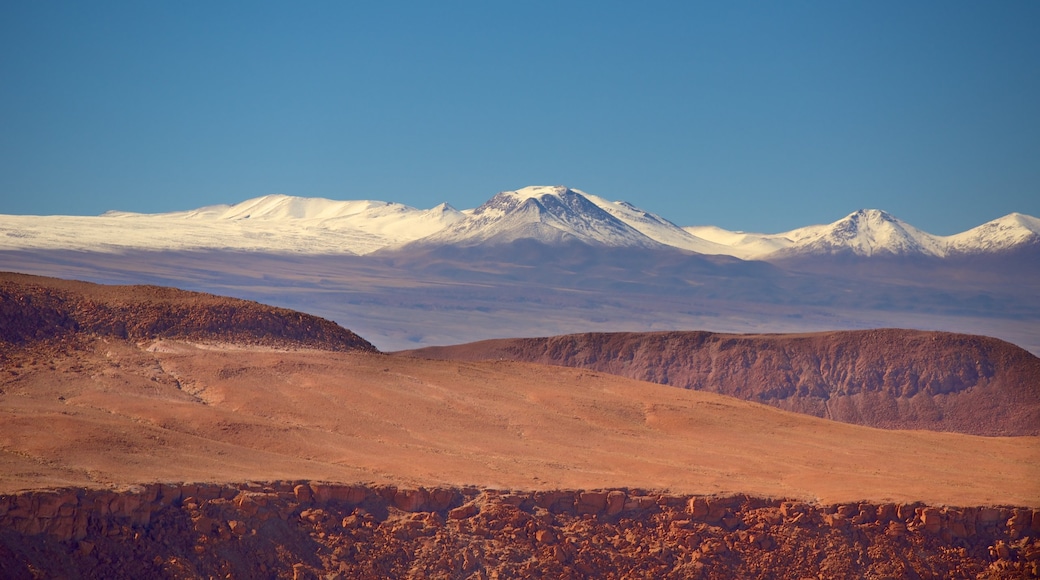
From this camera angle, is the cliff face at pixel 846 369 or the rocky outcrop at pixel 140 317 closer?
the rocky outcrop at pixel 140 317

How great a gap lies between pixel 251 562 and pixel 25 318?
62.0 feet

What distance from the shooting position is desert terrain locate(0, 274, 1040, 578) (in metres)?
28.9

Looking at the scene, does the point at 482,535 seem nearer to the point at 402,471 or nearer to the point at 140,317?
the point at 402,471

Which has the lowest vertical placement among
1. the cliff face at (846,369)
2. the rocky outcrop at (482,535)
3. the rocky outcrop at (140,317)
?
the rocky outcrop at (482,535)

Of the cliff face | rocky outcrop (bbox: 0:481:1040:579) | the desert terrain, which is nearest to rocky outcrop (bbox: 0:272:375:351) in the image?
the desert terrain

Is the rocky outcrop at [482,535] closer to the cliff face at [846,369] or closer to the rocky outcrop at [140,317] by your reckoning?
the rocky outcrop at [140,317]

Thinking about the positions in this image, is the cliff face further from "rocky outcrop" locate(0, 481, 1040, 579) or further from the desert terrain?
"rocky outcrop" locate(0, 481, 1040, 579)

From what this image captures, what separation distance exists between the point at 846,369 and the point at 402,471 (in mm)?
55198

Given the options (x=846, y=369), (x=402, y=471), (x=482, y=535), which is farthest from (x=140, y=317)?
(x=846, y=369)

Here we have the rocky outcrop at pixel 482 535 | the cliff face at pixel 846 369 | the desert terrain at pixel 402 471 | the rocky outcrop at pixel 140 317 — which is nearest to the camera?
the rocky outcrop at pixel 482 535

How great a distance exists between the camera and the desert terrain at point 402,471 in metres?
28.9

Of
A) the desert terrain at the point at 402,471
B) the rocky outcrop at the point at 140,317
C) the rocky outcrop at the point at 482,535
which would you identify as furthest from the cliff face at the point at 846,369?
the rocky outcrop at the point at 482,535

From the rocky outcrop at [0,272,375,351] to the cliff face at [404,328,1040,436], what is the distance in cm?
3983

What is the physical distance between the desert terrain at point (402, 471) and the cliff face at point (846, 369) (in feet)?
96.9
